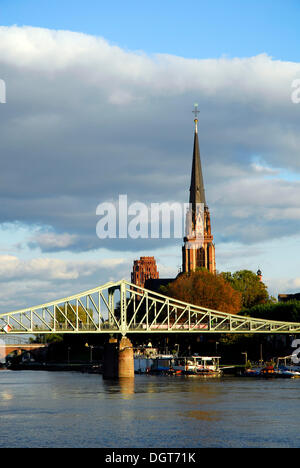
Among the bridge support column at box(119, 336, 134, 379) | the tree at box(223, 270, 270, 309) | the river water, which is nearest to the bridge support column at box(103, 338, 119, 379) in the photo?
the bridge support column at box(119, 336, 134, 379)

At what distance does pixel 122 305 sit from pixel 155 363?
29741 mm

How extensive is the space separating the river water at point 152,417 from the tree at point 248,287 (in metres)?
78.9

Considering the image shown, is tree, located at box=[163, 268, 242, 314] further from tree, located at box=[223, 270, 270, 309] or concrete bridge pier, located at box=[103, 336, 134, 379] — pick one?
concrete bridge pier, located at box=[103, 336, 134, 379]

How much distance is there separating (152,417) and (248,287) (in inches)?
4647

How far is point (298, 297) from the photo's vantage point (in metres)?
193

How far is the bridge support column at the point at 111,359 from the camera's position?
408 ft

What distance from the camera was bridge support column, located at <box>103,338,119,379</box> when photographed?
408 ft

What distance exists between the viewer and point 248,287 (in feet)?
598

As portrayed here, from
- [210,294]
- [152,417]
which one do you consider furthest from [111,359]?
[152,417]

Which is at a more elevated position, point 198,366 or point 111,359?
point 111,359

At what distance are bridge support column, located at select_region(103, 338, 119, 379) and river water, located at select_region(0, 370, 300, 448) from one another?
82.9ft

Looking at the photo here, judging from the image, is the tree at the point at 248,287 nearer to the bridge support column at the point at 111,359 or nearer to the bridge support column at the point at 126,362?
the bridge support column at the point at 111,359

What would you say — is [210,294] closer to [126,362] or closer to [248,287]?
[248,287]

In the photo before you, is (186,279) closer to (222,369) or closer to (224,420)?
(222,369)
